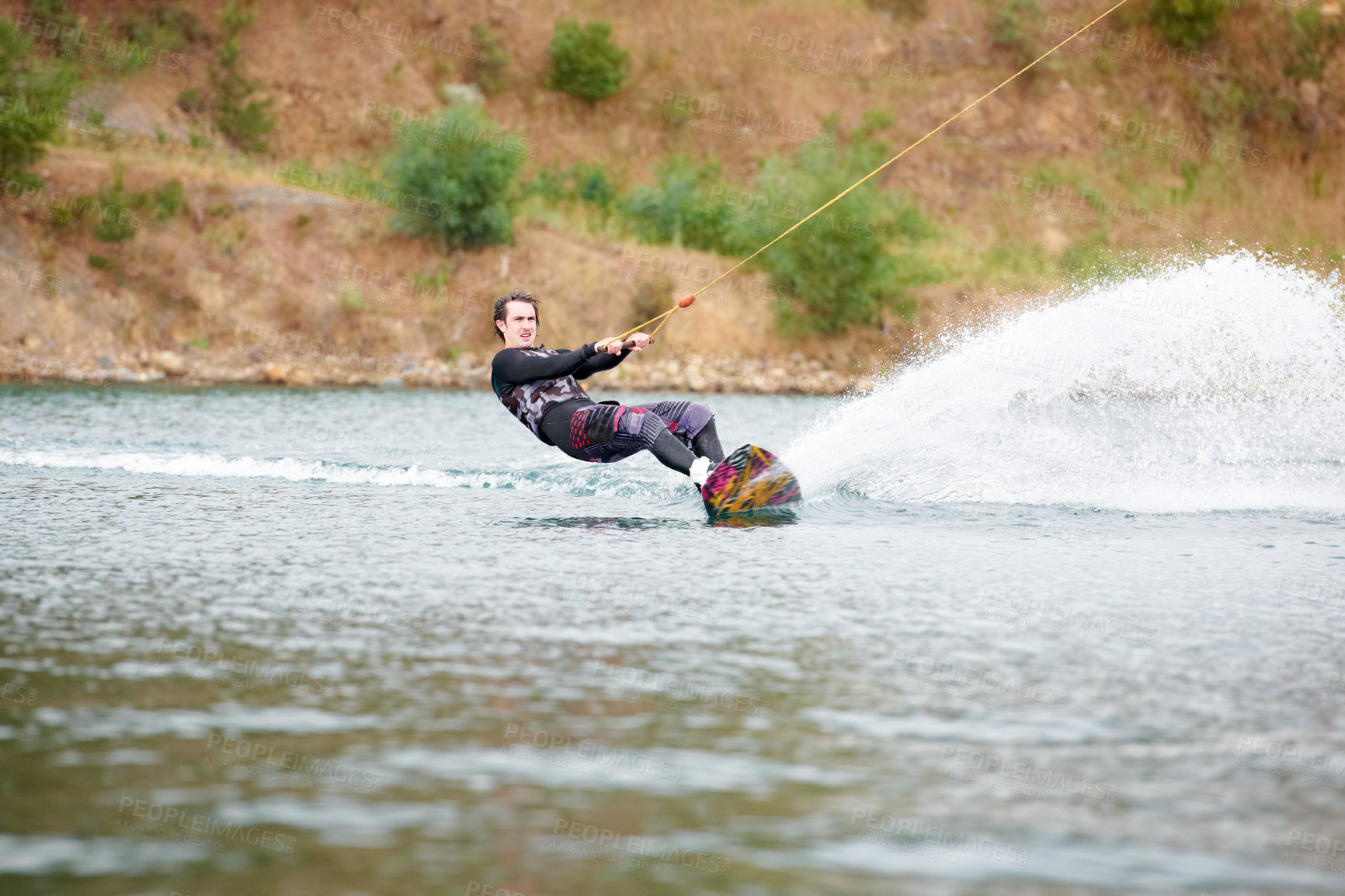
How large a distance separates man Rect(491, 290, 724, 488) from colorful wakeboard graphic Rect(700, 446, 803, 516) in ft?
0.78

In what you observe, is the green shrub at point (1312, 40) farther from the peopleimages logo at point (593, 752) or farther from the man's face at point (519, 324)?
the peopleimages logo at point (593, 752)

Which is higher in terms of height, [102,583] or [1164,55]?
[1164,55]

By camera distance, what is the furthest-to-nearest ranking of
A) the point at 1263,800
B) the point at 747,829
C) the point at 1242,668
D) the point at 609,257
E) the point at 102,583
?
the point at 609,257 < the point at 102,583 < the point at 1242,668 < the point at 1263,800 < the point at 747,829

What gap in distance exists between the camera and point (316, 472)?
40.2 feet

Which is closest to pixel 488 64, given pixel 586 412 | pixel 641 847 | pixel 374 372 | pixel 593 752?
pixel 374 372

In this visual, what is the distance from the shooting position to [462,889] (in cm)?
304

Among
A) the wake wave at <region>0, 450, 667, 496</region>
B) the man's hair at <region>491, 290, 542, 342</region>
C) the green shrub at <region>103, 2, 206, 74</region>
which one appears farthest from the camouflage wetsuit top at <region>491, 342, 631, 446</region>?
the green shrub at <region>103, 2, 206, 74</region>

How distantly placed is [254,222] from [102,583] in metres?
29.4

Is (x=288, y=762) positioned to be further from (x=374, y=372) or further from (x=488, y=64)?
(x=488, y=64)

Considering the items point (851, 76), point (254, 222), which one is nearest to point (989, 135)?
point (851, 76)

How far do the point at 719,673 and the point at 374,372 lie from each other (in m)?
28.9

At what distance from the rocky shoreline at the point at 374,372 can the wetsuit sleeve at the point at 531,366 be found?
20616 millimetres

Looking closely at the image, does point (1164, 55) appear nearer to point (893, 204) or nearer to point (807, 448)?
point (893, 204)

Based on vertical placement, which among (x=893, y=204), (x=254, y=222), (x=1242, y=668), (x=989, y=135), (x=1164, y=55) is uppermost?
(x=1164, y=55)
